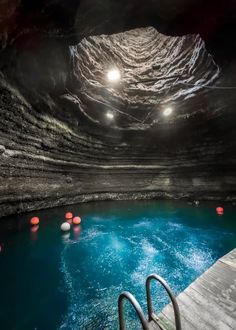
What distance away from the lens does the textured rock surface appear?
6.32 metres

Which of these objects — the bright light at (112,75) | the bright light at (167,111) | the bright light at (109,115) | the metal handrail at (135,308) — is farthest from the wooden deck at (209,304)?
the bright light at (112,75)

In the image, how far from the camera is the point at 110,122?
35.6ft

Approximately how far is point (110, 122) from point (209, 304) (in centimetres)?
967

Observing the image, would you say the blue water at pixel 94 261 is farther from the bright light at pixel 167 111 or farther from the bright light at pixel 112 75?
the bright light at pixel 112 75

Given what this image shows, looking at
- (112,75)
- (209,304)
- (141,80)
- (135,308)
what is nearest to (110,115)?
(112,75)

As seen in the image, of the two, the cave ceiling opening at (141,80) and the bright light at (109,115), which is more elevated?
the cave ceiling opening at (141,80)

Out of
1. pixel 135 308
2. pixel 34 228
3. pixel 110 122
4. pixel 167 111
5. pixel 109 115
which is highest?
pixel 167 111

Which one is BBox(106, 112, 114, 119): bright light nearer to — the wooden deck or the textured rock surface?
the textured rock surface

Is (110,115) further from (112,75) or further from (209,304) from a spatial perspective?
(209,304)

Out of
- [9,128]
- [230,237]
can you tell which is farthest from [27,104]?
[230,237]

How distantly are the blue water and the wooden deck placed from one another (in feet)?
3.79

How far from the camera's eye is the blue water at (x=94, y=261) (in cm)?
324

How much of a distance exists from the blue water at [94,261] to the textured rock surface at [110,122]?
2527 millimetres

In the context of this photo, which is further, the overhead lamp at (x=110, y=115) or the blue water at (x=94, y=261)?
the overhead lamp at (x=110, y=115)
